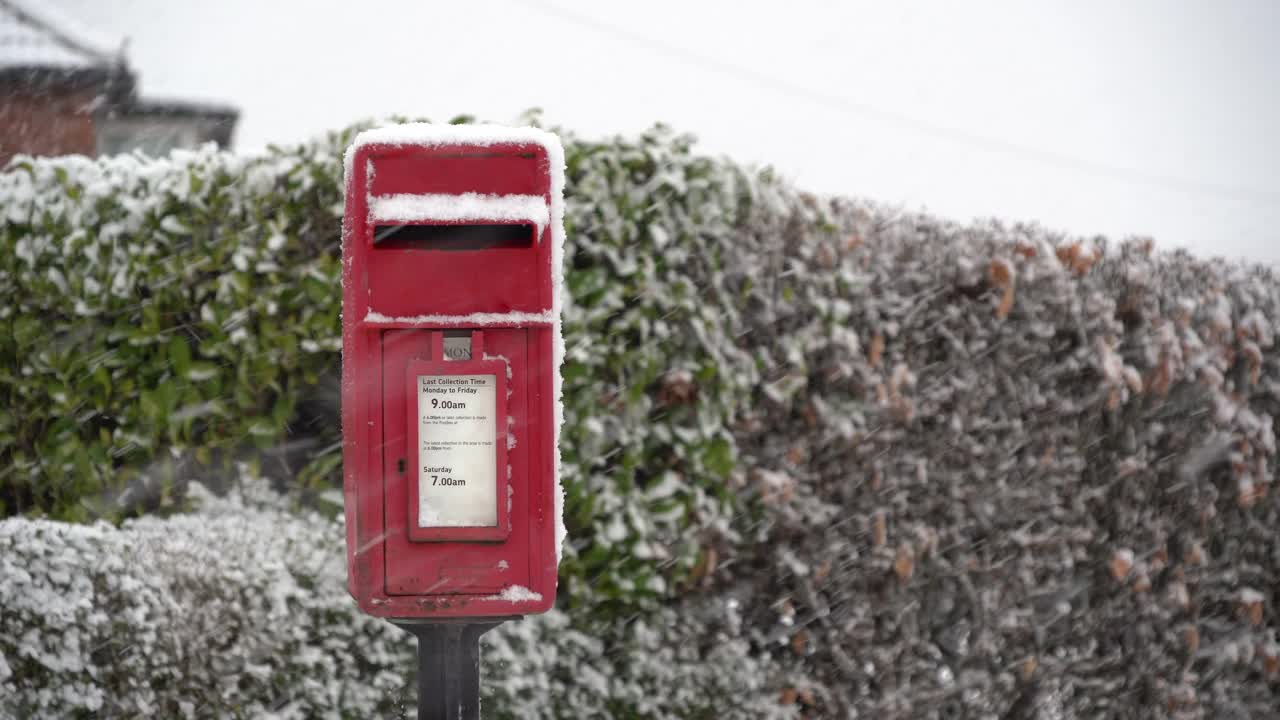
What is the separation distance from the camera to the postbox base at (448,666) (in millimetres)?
1931

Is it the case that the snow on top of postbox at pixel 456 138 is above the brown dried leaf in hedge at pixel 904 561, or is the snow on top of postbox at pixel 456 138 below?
above

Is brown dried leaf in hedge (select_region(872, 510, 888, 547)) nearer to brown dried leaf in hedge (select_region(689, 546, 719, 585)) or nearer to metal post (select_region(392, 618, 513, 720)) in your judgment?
brown dried leaf in hedge (select_region(689, 546, 719, 585))

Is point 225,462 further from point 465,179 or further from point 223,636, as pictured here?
point 465,179

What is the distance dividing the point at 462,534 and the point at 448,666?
28 cm

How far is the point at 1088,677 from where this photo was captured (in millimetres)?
3928

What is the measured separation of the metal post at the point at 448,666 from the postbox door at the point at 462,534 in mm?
78

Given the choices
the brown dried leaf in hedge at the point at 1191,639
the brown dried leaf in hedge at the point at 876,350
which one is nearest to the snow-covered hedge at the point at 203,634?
the brown dried leaf in hedge at the point at 876,350

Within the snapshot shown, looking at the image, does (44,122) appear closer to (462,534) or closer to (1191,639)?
(462,534)

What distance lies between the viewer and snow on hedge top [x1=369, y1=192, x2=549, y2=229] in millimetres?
1892

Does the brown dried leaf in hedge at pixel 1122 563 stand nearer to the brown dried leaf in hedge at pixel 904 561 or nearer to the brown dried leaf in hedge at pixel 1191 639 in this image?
the brown dried leaf in hedge at pixel 1191 639

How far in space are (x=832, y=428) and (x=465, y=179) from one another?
1926 mm

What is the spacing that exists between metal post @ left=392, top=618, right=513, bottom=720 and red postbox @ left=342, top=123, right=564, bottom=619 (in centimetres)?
4

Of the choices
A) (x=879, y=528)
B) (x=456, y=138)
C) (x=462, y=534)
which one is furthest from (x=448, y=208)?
(x=879, y=528)

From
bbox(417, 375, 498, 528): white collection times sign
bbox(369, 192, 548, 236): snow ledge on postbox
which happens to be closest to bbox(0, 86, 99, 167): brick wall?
bbox(369, 192, 548, 236): snow ledge on postbox
